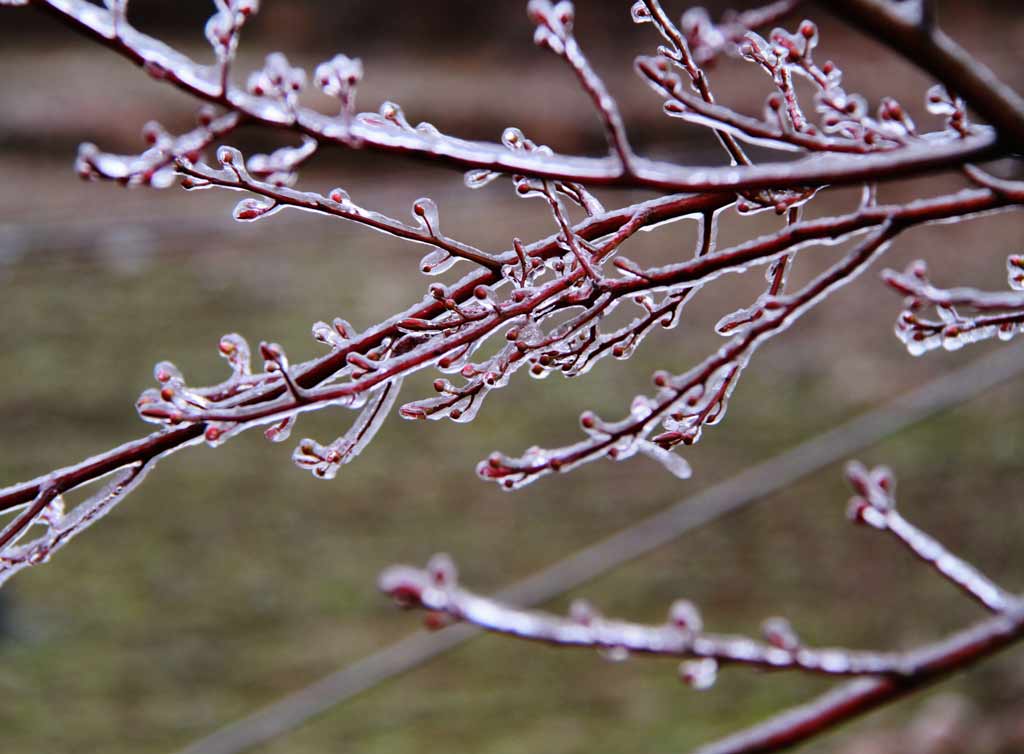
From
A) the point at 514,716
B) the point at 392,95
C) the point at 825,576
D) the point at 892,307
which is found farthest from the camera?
the point at 392,95

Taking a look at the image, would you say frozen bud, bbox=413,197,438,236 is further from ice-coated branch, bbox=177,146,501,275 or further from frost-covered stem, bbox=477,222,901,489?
frost-covered stem, bbox=477,222,901,489

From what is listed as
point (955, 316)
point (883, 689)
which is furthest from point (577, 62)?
point (883, 689)

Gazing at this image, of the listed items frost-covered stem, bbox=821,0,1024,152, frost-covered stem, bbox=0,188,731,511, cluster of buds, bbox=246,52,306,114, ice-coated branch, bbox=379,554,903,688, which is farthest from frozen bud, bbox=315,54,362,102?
ice-coated branch, bbox=379,554,903,688

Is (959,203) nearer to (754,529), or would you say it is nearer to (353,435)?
(353,435)

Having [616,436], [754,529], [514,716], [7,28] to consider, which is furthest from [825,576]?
[7,28]

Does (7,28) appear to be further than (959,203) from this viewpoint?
Yes
